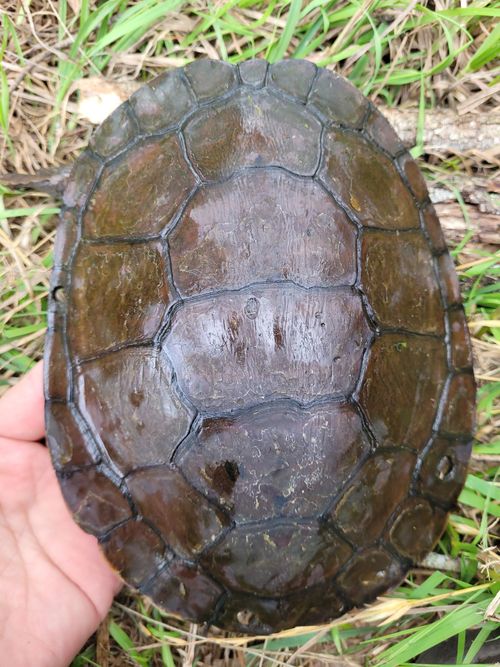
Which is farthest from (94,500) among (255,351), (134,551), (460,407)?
(460,407)

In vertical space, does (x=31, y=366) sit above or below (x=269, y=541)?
above

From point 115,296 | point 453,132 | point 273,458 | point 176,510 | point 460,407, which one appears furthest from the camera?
point 453,132

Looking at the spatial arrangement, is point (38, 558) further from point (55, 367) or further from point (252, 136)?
point (252, 136)

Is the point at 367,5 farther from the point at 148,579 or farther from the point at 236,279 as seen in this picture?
the point at 148,579

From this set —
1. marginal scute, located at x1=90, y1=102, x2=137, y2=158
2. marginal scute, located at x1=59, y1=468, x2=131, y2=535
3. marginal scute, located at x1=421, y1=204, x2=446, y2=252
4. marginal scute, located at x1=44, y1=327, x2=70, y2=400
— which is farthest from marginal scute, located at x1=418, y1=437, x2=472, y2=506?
marginal scute, located at x1=90, y1=102, x2=137, y2=158

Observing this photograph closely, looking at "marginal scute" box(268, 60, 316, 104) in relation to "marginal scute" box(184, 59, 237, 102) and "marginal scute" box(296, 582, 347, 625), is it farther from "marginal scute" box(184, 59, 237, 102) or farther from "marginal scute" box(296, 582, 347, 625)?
"marginal scute" box(296, 582, 347, 625)

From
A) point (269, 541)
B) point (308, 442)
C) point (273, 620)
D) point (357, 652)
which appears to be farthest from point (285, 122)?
point (357, 652)
